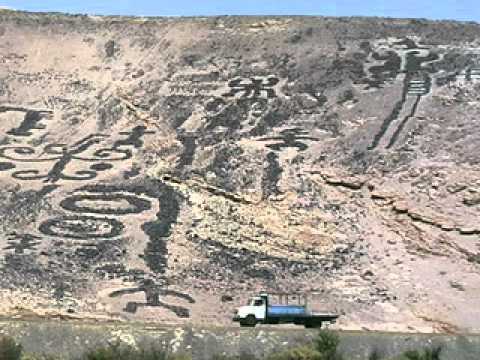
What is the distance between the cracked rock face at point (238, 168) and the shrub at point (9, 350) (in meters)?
10.1

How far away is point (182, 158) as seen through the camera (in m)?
34.2

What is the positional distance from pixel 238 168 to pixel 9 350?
20.0m

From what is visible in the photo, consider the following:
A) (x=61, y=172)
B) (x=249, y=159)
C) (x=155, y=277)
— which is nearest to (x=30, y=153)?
(x=61, y=172)

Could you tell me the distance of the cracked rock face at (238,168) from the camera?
25.5 meters

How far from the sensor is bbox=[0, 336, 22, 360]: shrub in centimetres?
1302

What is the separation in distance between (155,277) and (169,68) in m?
18.8

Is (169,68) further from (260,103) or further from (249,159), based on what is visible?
(249,159)

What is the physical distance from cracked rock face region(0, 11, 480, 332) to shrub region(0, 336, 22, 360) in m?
10.1

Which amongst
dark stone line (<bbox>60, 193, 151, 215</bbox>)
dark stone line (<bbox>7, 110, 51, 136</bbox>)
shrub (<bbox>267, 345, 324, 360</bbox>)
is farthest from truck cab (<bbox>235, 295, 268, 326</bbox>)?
dark stone line (<bbox>7, 110, 51, 136</bbox>)

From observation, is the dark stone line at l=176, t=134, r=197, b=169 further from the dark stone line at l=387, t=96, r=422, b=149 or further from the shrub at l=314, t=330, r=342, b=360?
the shrub at l=314, t=330, r=342, b=360

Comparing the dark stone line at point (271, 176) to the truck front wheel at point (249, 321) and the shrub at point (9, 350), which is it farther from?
the shrub at point (9, 350)

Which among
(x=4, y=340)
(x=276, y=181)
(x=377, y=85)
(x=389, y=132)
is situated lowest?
(x=4, y=340)

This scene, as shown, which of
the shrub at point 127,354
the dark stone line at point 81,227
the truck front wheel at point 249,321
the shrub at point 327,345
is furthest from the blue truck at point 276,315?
the shrub at point 127,354

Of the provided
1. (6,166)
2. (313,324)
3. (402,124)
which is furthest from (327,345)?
(6,166)
